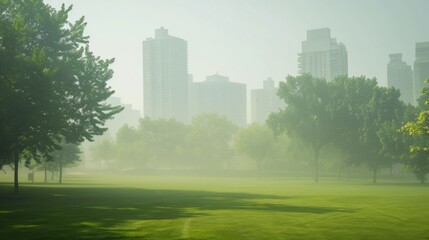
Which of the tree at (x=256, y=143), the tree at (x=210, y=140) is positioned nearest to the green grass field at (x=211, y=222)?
the tree at (x=256, y=143)

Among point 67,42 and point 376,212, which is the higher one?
point 67,42

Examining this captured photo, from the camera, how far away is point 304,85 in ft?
299

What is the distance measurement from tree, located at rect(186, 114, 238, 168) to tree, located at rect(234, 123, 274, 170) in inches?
943

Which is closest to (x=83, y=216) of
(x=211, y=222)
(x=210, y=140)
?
(x=211, y=222)

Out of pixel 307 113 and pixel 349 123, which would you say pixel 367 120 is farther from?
pixel 307 113

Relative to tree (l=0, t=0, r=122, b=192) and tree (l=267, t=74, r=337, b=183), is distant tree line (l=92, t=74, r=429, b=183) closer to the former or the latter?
tree (l=267, t=74, r=337, b=183)

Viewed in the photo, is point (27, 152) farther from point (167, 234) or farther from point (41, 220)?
point (167, 234)

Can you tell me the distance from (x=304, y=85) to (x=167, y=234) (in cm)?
7560

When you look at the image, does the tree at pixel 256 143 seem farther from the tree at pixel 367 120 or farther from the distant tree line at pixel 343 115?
the tree at pixel 367 120

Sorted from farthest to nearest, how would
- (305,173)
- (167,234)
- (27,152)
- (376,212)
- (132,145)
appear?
(132,145)
(305,173)
(27,152)
(376,212)
(167,234)

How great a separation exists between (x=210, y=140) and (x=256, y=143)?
34264mm

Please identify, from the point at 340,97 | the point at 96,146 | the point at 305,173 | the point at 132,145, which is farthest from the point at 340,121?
the point at 96,146

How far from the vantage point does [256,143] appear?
129 metres

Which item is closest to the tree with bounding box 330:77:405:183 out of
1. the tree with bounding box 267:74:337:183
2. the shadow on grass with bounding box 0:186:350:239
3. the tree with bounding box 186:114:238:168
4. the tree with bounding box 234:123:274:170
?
the tree with bounding box 267:74:337:183
